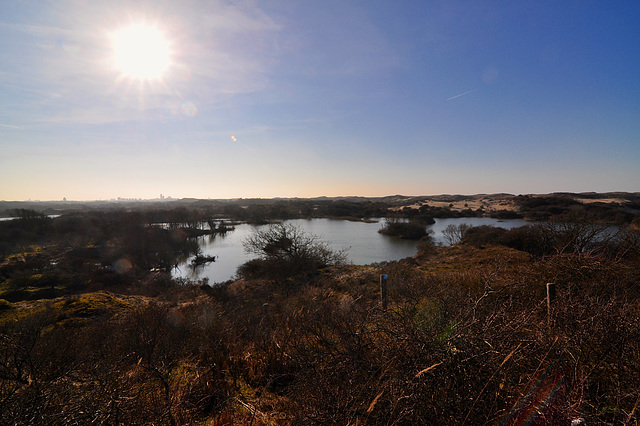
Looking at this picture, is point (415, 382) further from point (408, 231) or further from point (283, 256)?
point (408, 231)

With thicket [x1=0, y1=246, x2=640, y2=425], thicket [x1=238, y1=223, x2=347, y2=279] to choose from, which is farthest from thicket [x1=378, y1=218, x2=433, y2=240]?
thicket [x1=0, y1=246, x2=640, y2=425]

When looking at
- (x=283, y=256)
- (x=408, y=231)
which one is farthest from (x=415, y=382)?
(x=408, y=231)

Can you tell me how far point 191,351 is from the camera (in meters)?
4.75

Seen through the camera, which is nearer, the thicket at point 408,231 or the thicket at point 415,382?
the thicket at point 415,382

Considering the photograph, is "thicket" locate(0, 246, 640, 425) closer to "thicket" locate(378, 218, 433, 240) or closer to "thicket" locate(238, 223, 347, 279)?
"thicket" locate(238, 223, 347, 279)

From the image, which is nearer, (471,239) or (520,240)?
(520,240)

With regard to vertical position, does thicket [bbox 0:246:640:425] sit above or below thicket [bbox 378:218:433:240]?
above

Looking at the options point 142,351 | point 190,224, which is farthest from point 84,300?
point 190,224

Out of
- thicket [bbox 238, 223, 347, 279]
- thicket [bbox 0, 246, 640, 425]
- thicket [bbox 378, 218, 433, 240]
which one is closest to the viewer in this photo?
thicket [bbox 0, 246, 640, 425]

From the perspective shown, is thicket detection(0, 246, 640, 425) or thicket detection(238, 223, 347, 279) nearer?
thicket detection(0, 246, 640, 425)

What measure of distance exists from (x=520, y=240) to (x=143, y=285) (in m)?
Answer: 26.4

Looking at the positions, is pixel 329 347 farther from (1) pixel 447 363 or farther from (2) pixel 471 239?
(2) pixel 471 239

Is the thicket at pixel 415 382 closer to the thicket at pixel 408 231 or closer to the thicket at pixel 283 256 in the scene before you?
the thicket at pixel 283 256

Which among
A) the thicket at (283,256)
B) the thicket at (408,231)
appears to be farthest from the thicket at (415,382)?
the thicket at (408,231)
